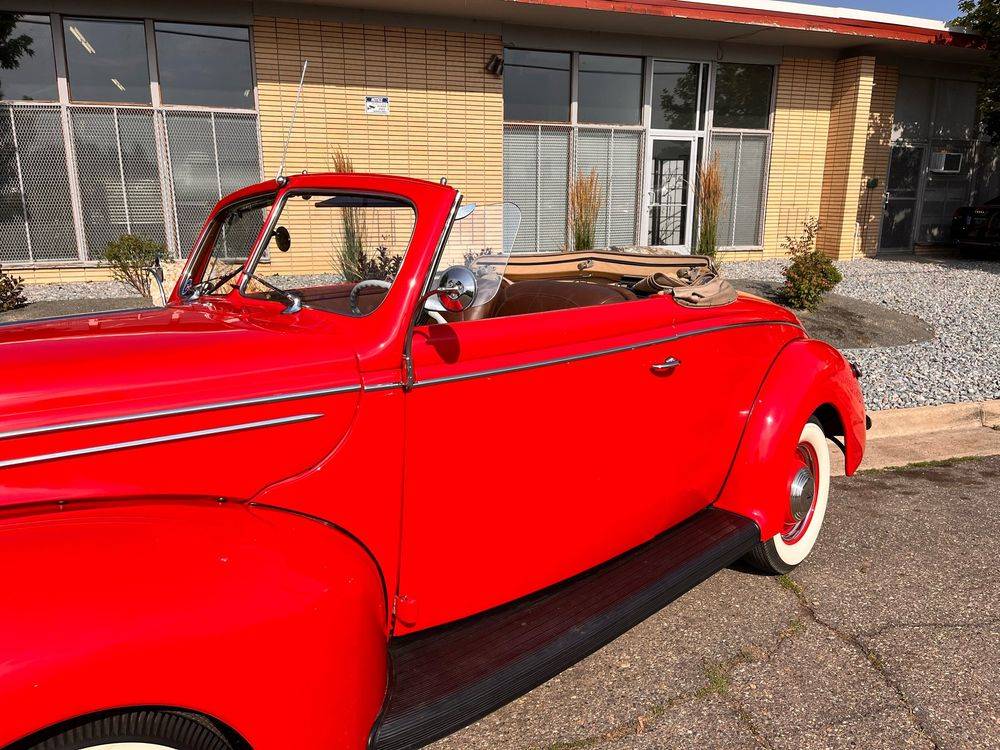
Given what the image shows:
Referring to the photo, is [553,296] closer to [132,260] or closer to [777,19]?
[132,260]

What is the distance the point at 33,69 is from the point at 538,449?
10.8 metres

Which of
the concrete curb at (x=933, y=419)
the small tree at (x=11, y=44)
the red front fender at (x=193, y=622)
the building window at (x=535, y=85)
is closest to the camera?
the red front fender at (x=193, y=622)

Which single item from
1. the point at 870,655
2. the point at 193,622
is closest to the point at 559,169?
the point at 870,655

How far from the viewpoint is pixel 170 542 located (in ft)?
4.95

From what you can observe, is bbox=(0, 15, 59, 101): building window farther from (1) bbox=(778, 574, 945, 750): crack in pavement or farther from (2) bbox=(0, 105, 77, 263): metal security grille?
(1) bbox=(778, 574, 945, 750): crack in pavement

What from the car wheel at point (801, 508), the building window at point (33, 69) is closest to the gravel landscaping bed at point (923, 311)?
the car wheel at point (801, 508)

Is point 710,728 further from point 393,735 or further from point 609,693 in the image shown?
point 393,735

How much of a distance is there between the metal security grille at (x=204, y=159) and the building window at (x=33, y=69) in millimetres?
1586

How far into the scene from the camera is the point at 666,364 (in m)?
2.65

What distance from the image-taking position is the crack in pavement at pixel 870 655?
7.44 feet

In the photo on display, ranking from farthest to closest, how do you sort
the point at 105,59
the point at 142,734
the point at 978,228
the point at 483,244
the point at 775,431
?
1. the point at 978,228
2. the point at 105,59
3. the point at 775,431
4. the point at 483,244
5. the point at 142,734

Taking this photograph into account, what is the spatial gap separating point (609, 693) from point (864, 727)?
0.83m

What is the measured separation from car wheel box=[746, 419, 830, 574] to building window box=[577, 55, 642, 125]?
10.1 m

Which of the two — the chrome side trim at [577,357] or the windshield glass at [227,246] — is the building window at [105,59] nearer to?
the windshield glass at [227,246]
